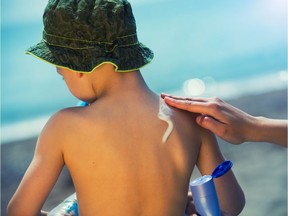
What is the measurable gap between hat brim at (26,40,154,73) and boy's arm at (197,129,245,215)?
0.38m

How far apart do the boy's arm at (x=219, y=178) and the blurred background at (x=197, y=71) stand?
101 cm

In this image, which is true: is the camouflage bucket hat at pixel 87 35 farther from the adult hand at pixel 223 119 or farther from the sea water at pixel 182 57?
the sea water at pixel 182 57

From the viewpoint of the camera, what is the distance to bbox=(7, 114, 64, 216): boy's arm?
199cm

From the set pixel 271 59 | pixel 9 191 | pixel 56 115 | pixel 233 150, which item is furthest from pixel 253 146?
pixel 271 59

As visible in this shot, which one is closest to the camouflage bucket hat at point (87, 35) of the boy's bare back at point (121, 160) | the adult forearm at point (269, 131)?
the boy's bare back at point (121, 160)

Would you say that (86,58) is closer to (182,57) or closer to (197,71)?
(197,71)

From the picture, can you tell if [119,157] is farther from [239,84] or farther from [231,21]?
[231,21]

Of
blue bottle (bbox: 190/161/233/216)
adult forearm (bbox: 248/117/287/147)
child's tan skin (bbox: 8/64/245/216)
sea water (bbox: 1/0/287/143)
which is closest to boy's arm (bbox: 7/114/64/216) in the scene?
child's tan skin (bbox: 8/64/245/216)

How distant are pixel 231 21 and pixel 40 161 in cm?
664

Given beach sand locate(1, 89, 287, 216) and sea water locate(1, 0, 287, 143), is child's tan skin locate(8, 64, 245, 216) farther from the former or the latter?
sea water locate(1, 0, 287, 143)

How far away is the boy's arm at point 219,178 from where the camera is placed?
2216 mm

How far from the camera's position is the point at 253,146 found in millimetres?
4074

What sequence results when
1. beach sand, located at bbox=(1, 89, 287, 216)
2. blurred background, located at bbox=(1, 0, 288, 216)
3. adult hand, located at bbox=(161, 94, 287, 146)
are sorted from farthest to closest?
blurred background, located at bbox=(1, 0, 288, 216)
beach sand, located at bbox=(1, 89, 287, 216)
adult hand, located at bbox=(161, 94, 287, 146)

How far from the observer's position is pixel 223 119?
2119 millimetres
